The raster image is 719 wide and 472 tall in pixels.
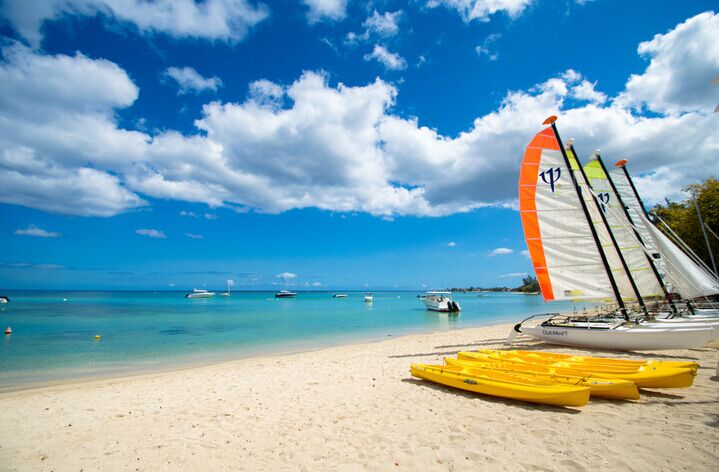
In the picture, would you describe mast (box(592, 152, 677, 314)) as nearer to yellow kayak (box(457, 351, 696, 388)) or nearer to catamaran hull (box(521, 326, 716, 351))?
catamaran hull (box(521, 326, 716, 351))

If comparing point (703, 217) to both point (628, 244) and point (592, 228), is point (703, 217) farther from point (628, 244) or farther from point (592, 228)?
point (592, 228)

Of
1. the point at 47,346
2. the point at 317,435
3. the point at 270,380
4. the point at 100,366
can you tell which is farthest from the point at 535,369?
the point at 47,346

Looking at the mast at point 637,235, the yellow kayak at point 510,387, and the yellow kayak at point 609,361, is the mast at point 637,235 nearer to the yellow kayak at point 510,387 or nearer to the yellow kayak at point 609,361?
the yellow kayak at point 609,361

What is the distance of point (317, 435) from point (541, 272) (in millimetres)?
11531

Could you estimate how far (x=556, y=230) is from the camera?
1354cm

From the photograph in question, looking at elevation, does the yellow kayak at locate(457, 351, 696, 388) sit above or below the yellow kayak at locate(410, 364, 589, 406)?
above

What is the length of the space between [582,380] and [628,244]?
13081 mm

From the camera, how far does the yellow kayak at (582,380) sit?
6473 mm

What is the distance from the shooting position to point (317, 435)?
5621 mm

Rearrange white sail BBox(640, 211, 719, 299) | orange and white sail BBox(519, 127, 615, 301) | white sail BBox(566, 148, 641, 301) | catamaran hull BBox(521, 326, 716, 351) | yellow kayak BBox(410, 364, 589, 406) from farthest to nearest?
1. white sail BBox(566, 148, 641, 301)
2. white sail BBox(640, 211, 719, 299)
3. orange and white sail BBox(519, 127, 615, 301)
4. catamaran hull BBox(521, 326, 716, 351)
5. yellow kayak BBox(410, 364, 589, 406)

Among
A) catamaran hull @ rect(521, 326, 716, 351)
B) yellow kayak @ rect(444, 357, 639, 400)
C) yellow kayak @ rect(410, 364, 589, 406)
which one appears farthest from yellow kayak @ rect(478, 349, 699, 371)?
catamaran hull @ rect(521, 326, 716, 351)

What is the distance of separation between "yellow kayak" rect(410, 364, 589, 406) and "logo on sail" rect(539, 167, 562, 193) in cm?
929

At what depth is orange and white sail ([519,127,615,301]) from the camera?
43.2 ft

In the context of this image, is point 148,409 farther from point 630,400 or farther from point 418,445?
point 630,400
